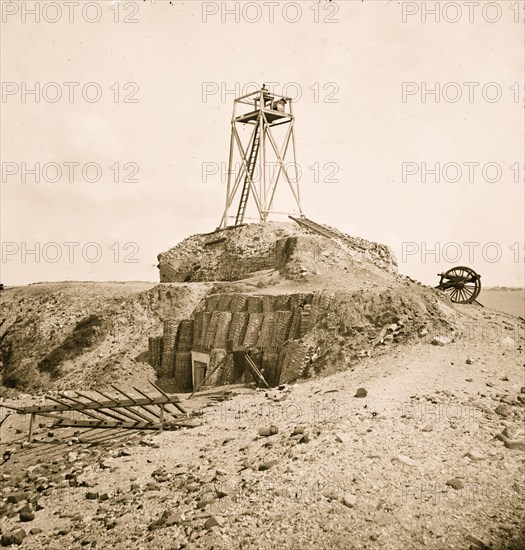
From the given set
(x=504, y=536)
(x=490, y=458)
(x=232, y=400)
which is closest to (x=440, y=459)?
(x=490, y=458)

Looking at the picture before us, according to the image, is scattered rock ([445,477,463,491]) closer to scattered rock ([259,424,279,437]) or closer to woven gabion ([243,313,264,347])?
scattered rock ([259,424,279,437])

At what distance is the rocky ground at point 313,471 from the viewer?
7.25 metres

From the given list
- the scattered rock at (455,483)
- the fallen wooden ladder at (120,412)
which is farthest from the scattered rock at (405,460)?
the fallen wooden ladder at (120,412)

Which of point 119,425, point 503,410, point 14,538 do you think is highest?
point 503,410

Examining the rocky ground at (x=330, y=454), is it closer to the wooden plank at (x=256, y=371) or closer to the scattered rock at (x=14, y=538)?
the scattered rock at (x=14, y=538)

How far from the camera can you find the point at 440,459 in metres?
8.66

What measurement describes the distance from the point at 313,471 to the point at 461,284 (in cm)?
1340

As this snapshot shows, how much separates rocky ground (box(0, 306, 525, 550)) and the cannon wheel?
24.1ft

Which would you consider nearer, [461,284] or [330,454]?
[330,454]

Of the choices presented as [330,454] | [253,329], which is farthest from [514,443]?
[253,329]

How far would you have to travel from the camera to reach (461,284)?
20141 millimetres

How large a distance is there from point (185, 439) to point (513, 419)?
18.4 ft

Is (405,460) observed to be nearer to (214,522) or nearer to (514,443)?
(514,443)

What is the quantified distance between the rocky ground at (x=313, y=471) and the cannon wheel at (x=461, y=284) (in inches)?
289
